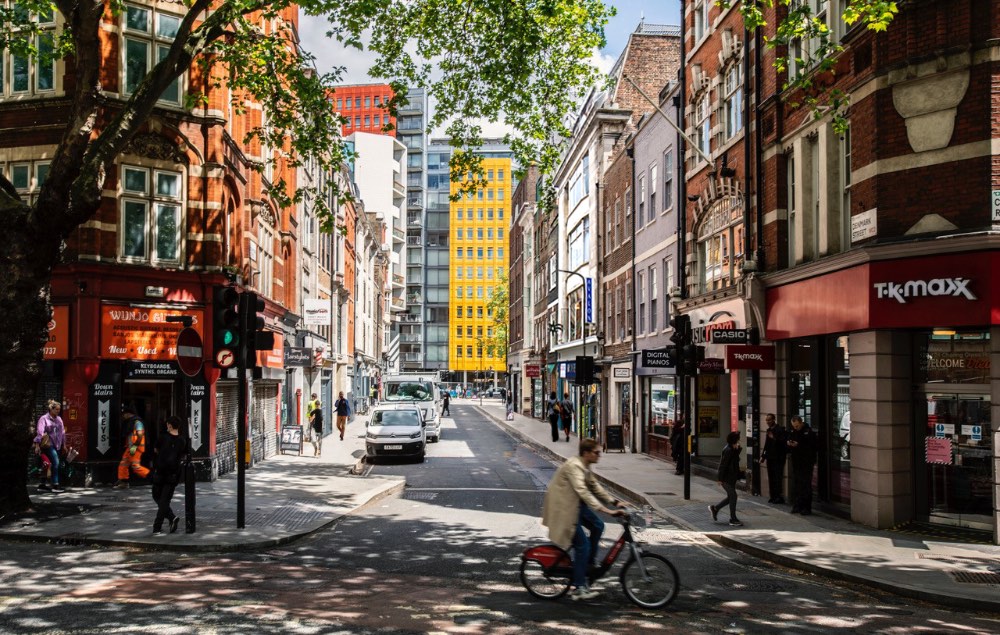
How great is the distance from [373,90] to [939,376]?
419ft

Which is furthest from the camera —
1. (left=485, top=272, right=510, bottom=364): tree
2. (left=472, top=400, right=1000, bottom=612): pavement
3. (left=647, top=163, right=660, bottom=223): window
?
(left=485, top=272, right=510, bottom=364): tree

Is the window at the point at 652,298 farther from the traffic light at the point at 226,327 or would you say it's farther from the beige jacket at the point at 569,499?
the beige jacket at the point at 569,499

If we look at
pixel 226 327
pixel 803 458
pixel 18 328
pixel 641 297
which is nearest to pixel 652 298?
pixel 641 297

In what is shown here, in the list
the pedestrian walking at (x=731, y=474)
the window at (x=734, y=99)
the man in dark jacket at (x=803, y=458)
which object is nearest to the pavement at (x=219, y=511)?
the pedestrian walking at (x=731, y=474)

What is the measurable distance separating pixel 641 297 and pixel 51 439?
19.8 metres

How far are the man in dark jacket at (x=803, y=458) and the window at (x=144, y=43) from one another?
14.7m

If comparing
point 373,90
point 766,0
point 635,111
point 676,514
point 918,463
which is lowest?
point 676,514

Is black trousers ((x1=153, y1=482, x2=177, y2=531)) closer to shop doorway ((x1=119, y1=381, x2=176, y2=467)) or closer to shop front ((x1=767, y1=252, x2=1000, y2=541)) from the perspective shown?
shop doorway ((x1=119, y1=381, x2=176, y2=467))

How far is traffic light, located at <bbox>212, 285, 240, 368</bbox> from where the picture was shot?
1342cm

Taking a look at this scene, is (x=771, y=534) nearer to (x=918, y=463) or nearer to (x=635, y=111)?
(x=918, y=463)

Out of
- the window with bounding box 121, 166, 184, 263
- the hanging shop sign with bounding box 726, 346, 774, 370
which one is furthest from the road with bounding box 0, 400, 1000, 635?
the window with bounding box 121, 166, 184, 263

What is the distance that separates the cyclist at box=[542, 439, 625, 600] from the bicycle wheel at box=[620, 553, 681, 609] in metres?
0.43

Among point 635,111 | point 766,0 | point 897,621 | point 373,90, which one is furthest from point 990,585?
point 373,90

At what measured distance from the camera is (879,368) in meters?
14.0
